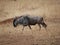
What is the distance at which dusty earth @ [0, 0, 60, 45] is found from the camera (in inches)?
57.1

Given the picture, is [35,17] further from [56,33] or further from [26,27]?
[56,33]

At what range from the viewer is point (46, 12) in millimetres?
1487

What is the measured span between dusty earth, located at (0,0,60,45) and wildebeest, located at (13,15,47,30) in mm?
30

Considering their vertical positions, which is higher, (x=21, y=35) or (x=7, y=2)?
(x=7, y=2)

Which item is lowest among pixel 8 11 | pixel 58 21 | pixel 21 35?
pixel 21 35

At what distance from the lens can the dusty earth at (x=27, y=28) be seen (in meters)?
1.45

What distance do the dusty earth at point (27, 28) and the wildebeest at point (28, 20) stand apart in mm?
30

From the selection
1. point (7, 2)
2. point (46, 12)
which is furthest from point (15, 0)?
point (46, 12)

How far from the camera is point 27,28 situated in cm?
146

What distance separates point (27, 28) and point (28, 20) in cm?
8

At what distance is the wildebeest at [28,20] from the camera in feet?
4.78

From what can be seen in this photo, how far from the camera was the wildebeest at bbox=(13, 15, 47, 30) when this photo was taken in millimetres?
1456

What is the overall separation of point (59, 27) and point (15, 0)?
1.63 feet

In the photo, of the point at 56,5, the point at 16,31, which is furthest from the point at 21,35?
the point at 56,5
